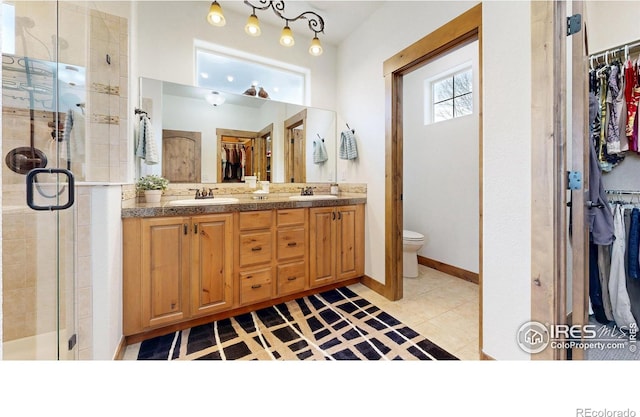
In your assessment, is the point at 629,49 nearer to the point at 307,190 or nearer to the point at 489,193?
the point at 489,193

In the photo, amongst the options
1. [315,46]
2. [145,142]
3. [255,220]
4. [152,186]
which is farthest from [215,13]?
[255,220]

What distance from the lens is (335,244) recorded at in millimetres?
2426

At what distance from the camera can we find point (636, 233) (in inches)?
64.3

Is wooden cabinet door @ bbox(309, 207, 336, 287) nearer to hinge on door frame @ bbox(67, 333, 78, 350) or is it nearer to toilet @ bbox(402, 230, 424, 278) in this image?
toilet @ bbox(402, 230, 424, 278)

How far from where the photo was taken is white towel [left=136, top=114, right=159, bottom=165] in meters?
1.95

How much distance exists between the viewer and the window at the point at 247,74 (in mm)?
2391

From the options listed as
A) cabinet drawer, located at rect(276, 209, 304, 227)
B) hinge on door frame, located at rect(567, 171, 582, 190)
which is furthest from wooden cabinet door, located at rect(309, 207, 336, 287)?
hinge on door frame, located at rect(567, 171, 582, 190)

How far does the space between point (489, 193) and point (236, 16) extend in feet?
9.24

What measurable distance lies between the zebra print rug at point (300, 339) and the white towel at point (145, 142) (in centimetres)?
139

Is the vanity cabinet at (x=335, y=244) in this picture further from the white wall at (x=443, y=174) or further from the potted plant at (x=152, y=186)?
the potted plant at (x=152, y=186)

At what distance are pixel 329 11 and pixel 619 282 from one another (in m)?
3.26

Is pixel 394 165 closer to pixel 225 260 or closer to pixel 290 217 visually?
pixel 290 217
